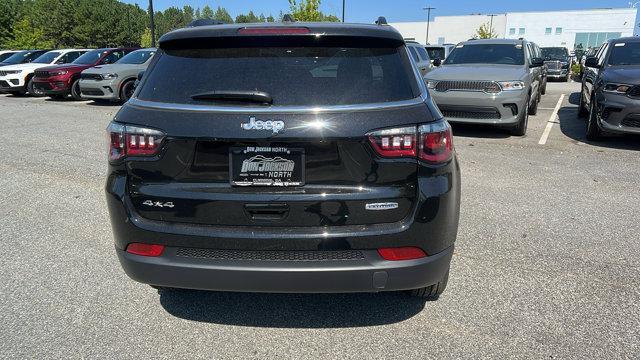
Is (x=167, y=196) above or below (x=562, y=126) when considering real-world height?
above

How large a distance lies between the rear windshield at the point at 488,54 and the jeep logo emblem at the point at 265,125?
862cm

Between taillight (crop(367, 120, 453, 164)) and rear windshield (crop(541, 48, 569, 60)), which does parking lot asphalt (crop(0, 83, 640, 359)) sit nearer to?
taillight (crop(367, 120, 453, 164))

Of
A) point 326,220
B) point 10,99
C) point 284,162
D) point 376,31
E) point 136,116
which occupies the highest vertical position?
point 376,31

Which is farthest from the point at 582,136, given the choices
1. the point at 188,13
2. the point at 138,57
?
the point at 188,13

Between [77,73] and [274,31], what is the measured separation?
16.1m

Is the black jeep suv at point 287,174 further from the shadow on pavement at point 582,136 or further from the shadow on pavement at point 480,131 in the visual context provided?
the shadow on pavement at point 582,136

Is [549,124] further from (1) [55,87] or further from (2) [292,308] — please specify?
(1) [55,87]

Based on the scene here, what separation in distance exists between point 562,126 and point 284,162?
983 cm

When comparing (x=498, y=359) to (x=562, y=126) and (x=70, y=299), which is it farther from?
(x=562, y=126)

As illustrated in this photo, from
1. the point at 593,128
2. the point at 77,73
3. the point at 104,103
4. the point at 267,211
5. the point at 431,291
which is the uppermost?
the point at 267,211

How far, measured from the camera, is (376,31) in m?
2.51

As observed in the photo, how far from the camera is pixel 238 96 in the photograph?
2316 mm

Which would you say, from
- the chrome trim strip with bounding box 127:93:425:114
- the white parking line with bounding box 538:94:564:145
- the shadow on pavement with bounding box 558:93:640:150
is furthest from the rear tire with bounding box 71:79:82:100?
the chrome trim strip with bounding box 127:93:425:114

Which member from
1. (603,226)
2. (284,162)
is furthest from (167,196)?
(603,226)
